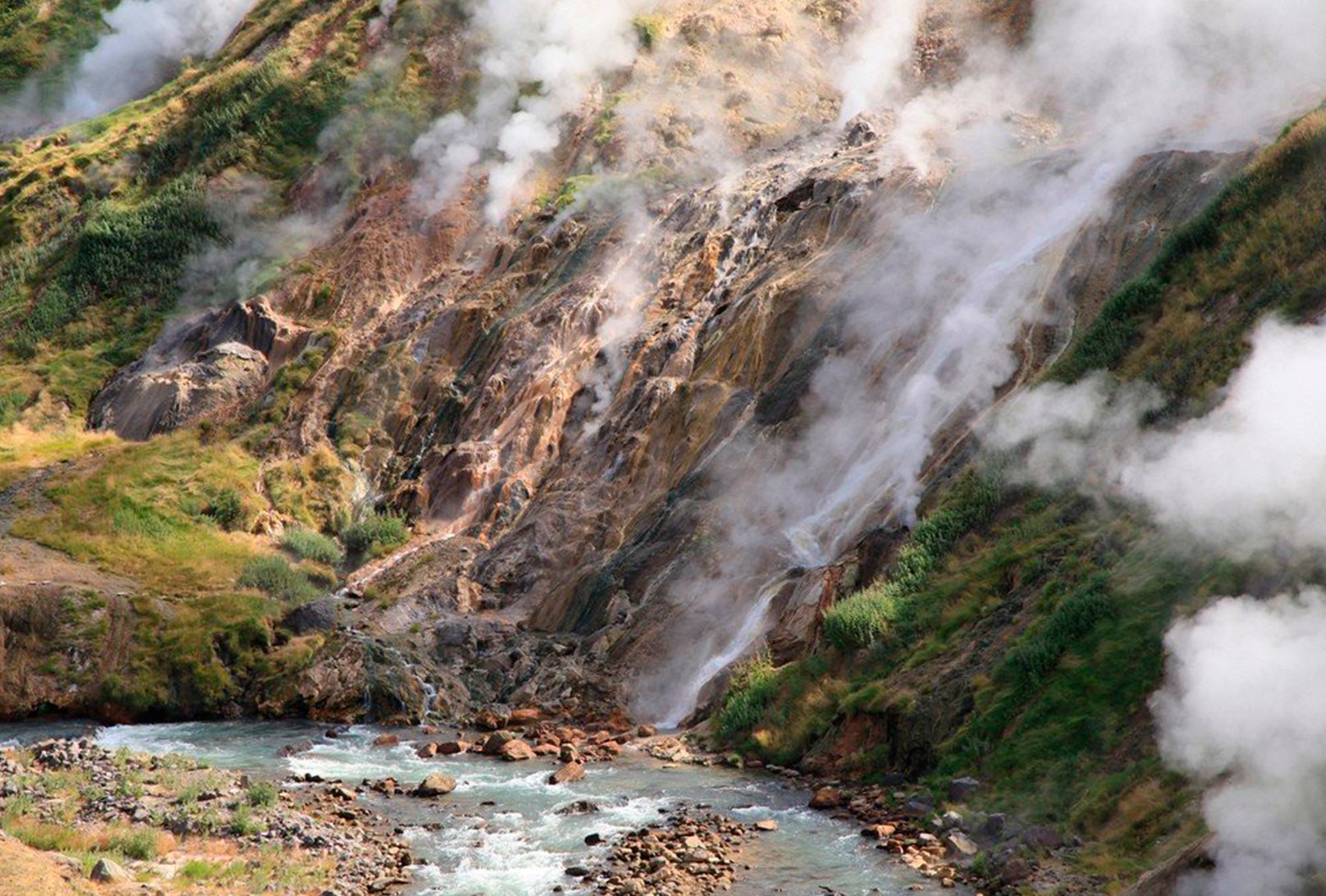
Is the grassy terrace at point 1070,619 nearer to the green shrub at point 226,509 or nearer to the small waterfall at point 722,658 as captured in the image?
the small waterfall at point 722,658

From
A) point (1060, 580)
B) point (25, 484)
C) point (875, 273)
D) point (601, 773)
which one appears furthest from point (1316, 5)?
point (25, 484)

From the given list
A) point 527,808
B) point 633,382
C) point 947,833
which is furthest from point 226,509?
point 947,833

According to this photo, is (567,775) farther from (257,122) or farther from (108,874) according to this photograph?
(257,122)

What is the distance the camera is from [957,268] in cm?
2527

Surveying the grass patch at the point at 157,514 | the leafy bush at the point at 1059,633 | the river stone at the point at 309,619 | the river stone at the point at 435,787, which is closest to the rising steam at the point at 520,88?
the grass patch at the point at 157,514

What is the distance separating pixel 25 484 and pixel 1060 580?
22.6 metres

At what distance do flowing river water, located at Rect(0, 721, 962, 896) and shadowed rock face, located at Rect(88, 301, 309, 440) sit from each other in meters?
14.6

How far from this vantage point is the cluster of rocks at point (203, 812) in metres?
13.0

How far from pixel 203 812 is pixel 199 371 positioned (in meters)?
23.2

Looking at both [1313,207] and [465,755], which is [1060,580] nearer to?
[1313,207]

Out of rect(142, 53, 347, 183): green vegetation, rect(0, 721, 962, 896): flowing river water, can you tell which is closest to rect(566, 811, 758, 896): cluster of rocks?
rect(0, 721, 962, 896): flowing river water

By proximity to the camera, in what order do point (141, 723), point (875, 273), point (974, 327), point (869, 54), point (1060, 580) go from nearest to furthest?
point (1060, 580) < point (141, 723) < point (974, 327) < point (875, 273) < point (869, 54)

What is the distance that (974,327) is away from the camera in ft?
76.3

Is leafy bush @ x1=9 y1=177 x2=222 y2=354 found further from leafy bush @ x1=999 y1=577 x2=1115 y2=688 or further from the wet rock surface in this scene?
leafy bush @ x1=999 y1=577 x2=1115 y2=688
